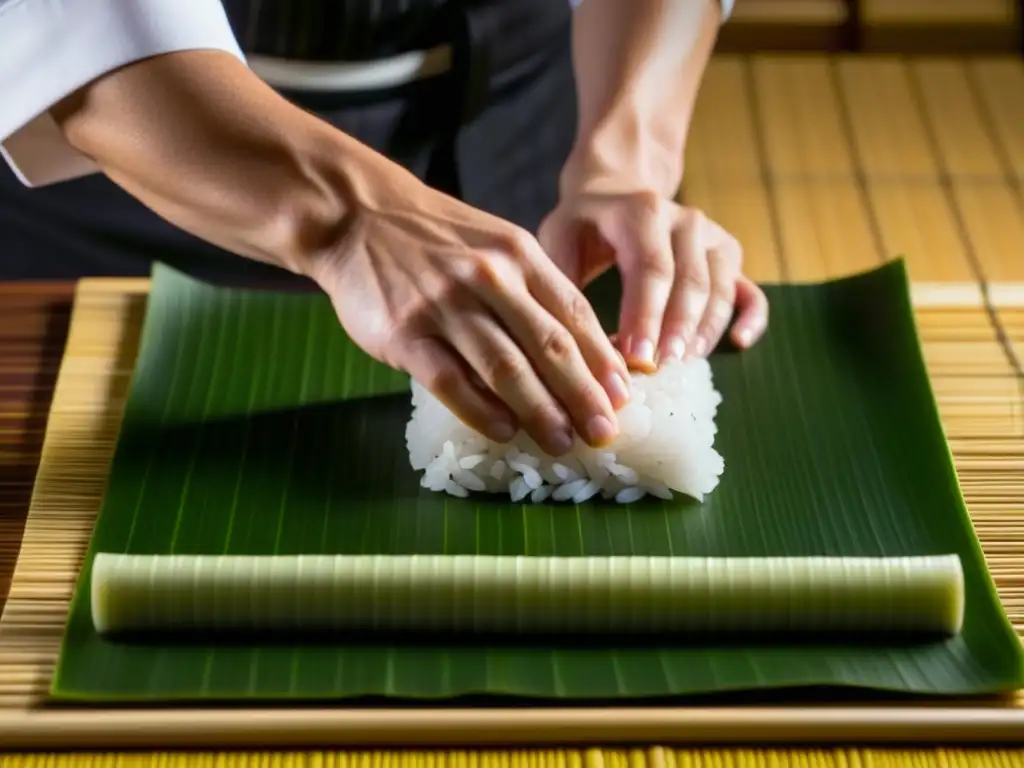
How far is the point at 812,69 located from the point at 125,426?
1.77 metres

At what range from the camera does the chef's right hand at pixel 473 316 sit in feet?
4.25

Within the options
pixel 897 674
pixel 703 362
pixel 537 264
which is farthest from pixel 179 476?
pixel 897 674

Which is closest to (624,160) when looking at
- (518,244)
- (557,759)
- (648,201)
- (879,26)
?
(648,201)

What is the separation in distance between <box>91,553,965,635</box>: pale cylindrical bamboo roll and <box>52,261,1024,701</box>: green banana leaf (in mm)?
19

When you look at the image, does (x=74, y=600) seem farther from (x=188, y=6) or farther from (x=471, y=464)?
(x=188, y=6)

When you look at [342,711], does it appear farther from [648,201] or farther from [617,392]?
[648,201]

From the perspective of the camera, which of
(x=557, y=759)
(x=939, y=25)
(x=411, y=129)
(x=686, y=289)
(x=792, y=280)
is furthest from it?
(x=939, y=25)

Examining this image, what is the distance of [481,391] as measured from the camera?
4.33 feet

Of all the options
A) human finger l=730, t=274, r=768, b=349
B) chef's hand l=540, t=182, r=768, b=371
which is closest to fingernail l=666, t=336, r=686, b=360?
chef's hand l=540, t=182, r=768, b=371

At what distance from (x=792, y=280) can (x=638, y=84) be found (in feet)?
1.55

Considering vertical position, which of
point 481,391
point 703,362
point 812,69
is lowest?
point 812,69

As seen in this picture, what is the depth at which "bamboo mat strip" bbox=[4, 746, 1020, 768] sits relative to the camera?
1.04m

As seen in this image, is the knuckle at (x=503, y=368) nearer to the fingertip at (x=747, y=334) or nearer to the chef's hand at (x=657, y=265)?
the chef's hand at (x=657, y=265)

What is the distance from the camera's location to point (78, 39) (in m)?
1.41
